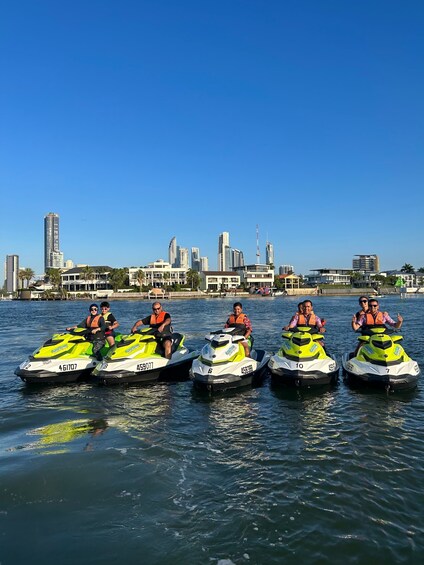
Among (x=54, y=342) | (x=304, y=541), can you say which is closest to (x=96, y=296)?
Answer: (x=54, y=342)

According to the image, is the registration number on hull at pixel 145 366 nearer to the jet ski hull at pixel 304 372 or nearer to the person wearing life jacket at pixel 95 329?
the person wearing life jacket at pixel 95 329

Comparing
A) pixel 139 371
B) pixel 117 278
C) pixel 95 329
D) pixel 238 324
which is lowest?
pixel 139 371

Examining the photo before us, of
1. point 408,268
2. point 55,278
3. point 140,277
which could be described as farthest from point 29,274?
point 408,268

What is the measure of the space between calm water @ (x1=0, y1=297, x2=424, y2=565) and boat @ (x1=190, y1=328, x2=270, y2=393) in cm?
→ 61

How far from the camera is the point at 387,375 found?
9.61m

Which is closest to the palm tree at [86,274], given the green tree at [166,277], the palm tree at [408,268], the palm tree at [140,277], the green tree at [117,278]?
the green tree at [117,278]

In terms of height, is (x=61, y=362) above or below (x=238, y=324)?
below

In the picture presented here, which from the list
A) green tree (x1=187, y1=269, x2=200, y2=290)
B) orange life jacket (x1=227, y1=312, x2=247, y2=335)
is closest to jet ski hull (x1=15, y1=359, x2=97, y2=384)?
orange life jacket (x1=227, y1=312, x2=247, y2=335)

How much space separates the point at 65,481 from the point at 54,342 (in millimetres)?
6420

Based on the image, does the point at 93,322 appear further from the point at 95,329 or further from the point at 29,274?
the point at 29,274

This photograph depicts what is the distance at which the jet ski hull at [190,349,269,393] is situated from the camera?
9938 millimetres

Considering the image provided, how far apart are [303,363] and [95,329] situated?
19.7ft

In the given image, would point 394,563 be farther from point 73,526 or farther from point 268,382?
point 268,382

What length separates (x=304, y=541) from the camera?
14.3 feet
